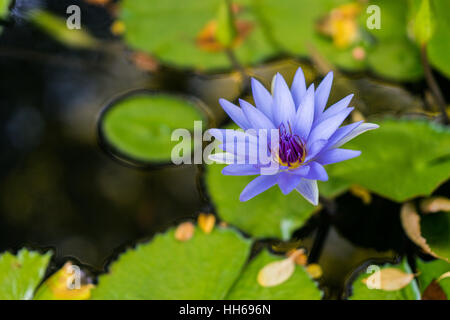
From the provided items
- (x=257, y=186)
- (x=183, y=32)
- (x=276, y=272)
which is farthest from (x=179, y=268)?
(x=183, y=32)

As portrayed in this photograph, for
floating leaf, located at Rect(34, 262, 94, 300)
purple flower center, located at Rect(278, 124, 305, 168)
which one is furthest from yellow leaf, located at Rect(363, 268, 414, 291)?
floating leaf, located at Rect(34, 262, 94, 300)

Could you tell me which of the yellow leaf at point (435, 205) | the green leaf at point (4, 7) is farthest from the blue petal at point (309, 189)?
the green leaf at point (4, 7)

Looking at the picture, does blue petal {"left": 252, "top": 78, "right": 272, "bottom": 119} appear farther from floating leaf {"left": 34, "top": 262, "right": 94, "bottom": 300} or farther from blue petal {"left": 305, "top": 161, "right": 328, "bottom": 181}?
floating leaf {"left": 34, "top": 262, "right": 94, "bottom": 300}

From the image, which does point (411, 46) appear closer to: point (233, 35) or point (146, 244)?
point (233, 35)

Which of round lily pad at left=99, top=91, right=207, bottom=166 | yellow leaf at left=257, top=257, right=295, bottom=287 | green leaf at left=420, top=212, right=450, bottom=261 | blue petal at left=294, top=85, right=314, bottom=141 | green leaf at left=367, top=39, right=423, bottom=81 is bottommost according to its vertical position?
yellow leaf at left=257, top=257, right=295, bottom=287

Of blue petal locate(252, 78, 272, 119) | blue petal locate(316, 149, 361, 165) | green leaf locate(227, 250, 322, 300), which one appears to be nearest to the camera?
blue petal locate(316, 149, 361, 165)

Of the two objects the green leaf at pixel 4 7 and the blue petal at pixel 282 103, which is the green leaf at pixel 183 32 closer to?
the green leaf at pixel 4 7

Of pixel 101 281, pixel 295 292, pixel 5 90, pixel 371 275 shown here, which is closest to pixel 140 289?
pixel 101 281
